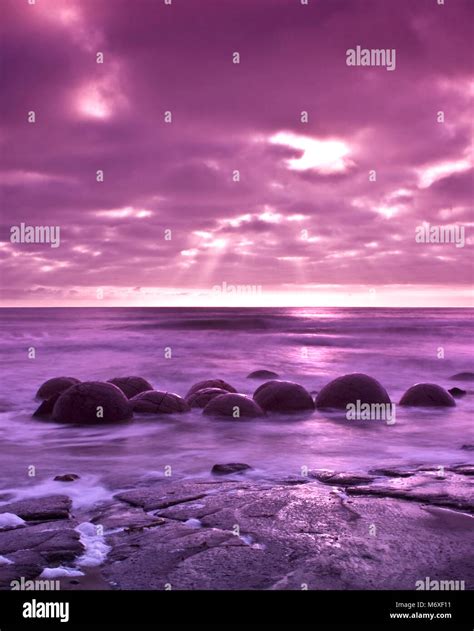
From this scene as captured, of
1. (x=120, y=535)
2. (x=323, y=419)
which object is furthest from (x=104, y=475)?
(x=323, y=419)

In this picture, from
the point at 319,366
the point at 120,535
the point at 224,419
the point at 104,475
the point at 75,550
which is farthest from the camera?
the point at 319,366

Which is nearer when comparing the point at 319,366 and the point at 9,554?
the point at 9,554

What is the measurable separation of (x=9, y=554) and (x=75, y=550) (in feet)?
1.52

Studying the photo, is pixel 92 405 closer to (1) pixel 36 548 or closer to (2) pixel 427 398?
(1) pixel 36 548

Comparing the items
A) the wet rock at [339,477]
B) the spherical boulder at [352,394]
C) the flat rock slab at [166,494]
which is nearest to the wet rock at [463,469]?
the wet rock at [339,477]

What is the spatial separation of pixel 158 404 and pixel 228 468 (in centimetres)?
395

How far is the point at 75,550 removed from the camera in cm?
451

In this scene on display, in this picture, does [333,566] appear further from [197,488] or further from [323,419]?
[323,419]

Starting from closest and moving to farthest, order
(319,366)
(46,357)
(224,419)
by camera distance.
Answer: (224,419)
(319,366)
(46,357)

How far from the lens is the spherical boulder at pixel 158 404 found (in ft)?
35.8

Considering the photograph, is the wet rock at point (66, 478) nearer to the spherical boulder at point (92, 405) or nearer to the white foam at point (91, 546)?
the white foam at point (91, 546)

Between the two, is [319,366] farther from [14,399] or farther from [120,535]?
[120,535]
